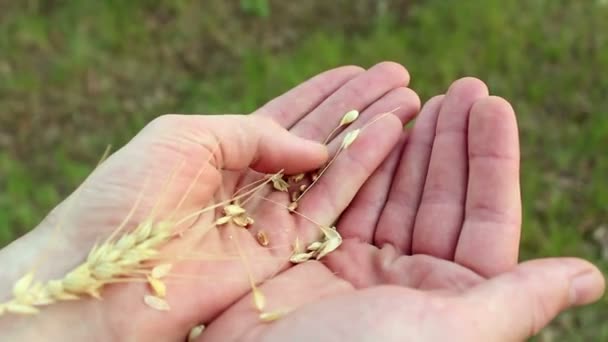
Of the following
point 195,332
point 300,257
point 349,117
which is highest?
point 349,117

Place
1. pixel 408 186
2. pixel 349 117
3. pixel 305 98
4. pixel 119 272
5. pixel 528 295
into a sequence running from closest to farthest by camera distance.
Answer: pixel 528 295 < pixel 119 272 < pixel 408 186 < pixel 349 117 < pixel 305 98

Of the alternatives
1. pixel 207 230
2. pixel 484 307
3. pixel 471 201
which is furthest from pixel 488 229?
pixel 207 230

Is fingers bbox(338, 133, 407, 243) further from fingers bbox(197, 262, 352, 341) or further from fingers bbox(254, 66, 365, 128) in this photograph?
fingers bbox(254, 66, 365, 128)

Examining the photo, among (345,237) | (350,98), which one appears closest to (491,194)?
(345,237)

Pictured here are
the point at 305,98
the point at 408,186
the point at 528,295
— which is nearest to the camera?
the point at 528,295

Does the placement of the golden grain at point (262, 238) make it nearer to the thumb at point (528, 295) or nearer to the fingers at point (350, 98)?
the fingers at point (350, 98)

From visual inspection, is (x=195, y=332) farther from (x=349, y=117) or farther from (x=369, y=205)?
(x=349, y=117)

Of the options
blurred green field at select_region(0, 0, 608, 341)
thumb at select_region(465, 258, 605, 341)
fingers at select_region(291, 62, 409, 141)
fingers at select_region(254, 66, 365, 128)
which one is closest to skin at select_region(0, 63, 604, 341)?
thumb at select_region(465, 258, 605, 341)
